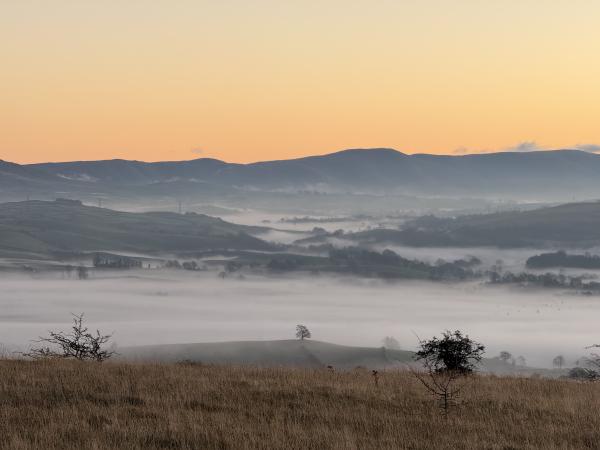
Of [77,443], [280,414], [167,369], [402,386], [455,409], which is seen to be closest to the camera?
[77,443]

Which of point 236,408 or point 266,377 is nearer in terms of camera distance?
point 236,408

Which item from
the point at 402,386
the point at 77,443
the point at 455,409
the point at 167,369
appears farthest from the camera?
the point at 167,369

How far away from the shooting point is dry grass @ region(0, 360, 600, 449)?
16625 millimetres

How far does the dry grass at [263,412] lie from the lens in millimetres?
16625

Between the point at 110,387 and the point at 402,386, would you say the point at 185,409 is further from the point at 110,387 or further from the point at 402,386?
the point at 402,386

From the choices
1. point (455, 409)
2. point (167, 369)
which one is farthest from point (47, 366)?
point (455, 409)

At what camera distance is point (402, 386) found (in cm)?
2397

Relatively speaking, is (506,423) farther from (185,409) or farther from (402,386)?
(185,409)

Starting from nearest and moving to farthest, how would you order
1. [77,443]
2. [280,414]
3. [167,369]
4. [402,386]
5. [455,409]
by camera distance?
[77,443], [280,414], [455,409], [402,386], [167,369]

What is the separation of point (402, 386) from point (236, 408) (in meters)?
6.15

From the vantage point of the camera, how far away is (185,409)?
754 inches

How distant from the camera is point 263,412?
19.2 m

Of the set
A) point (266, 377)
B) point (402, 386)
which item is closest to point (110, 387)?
point (266, 377)

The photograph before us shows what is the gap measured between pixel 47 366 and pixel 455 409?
11.8 m
